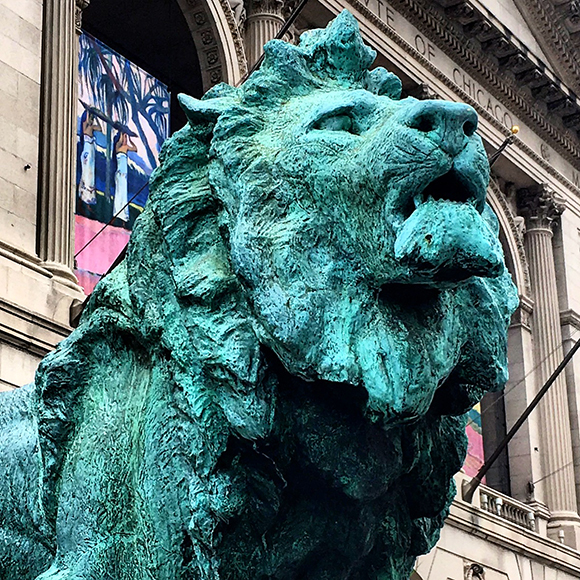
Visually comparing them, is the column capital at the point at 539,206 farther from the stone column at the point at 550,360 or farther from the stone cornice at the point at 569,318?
the stone cornice at the point at 569,318

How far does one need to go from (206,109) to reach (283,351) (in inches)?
18.9

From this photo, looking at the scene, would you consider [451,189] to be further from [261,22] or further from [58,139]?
[261,22]

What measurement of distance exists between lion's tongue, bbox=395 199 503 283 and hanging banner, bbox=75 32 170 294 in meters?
12.4

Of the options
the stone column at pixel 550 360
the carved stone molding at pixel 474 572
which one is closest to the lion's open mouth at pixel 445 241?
the carved stone molding at pixel 474 572

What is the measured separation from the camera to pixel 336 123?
194cm

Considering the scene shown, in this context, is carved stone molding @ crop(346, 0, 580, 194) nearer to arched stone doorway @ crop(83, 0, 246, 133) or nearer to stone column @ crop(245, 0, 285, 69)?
stone column @ crop(245, 0, 285, 69)

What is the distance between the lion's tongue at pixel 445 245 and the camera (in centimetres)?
172

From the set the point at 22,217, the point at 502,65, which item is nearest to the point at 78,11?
the point at 22,217

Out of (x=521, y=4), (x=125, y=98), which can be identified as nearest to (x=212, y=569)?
(x=125, y=98)

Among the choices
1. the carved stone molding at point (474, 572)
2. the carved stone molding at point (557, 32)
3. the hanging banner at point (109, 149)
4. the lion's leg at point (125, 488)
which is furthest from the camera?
the carved stone molding at point (557, 32)

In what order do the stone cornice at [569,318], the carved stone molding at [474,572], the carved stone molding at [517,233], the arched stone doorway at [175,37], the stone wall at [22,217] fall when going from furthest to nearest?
1. the stone cornice at [569,318]
2. the carved stone molding at [517,233]
3. the carved stone molding at [474,572]
4. the arched stone doorway at [175,37]
5. the stone wall at [22,217]

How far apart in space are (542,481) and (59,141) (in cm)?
1260

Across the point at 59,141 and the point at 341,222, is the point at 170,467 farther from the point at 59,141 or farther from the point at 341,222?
the point at 59,141

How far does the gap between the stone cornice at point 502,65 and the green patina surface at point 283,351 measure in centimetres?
1974
